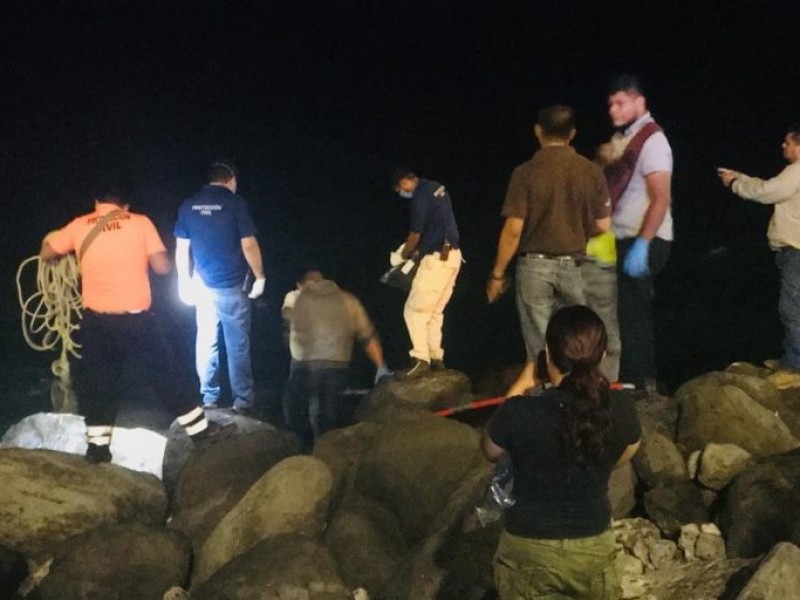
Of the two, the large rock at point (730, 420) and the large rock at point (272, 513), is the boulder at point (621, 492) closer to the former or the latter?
the large rock at point (730, 420)

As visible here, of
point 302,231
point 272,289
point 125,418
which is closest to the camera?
point 125,418

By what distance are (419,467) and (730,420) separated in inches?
67.9

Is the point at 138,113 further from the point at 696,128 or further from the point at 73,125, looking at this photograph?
the point at 696,128

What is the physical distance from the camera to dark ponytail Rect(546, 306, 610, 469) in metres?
3.25

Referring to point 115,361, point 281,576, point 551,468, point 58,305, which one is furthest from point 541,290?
point 58,305

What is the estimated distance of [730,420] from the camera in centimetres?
576

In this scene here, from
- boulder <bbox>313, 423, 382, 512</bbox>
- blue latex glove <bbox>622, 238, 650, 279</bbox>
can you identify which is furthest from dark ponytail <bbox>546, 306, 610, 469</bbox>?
boulder <bbox>313, 423, 382, 512</bbox>

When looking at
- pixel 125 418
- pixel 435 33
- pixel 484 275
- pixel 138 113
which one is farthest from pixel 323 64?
pixel 125 418

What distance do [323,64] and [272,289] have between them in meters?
47.2

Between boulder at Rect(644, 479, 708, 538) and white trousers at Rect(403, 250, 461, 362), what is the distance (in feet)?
8.35

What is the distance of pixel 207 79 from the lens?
64.5m

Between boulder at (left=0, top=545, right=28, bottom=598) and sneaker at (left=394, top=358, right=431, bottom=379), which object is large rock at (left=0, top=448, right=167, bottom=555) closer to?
boulder at (left=0, top=545, right=28, bottom=598)

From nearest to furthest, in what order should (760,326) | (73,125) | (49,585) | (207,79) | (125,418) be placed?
(49,585) < (125,418) < (760,326) < (73,125) < (207,79)

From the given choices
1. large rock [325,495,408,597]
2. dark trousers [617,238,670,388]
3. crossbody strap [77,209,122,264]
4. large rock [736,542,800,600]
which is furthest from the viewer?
crossbody strap [77,209,122,264]
